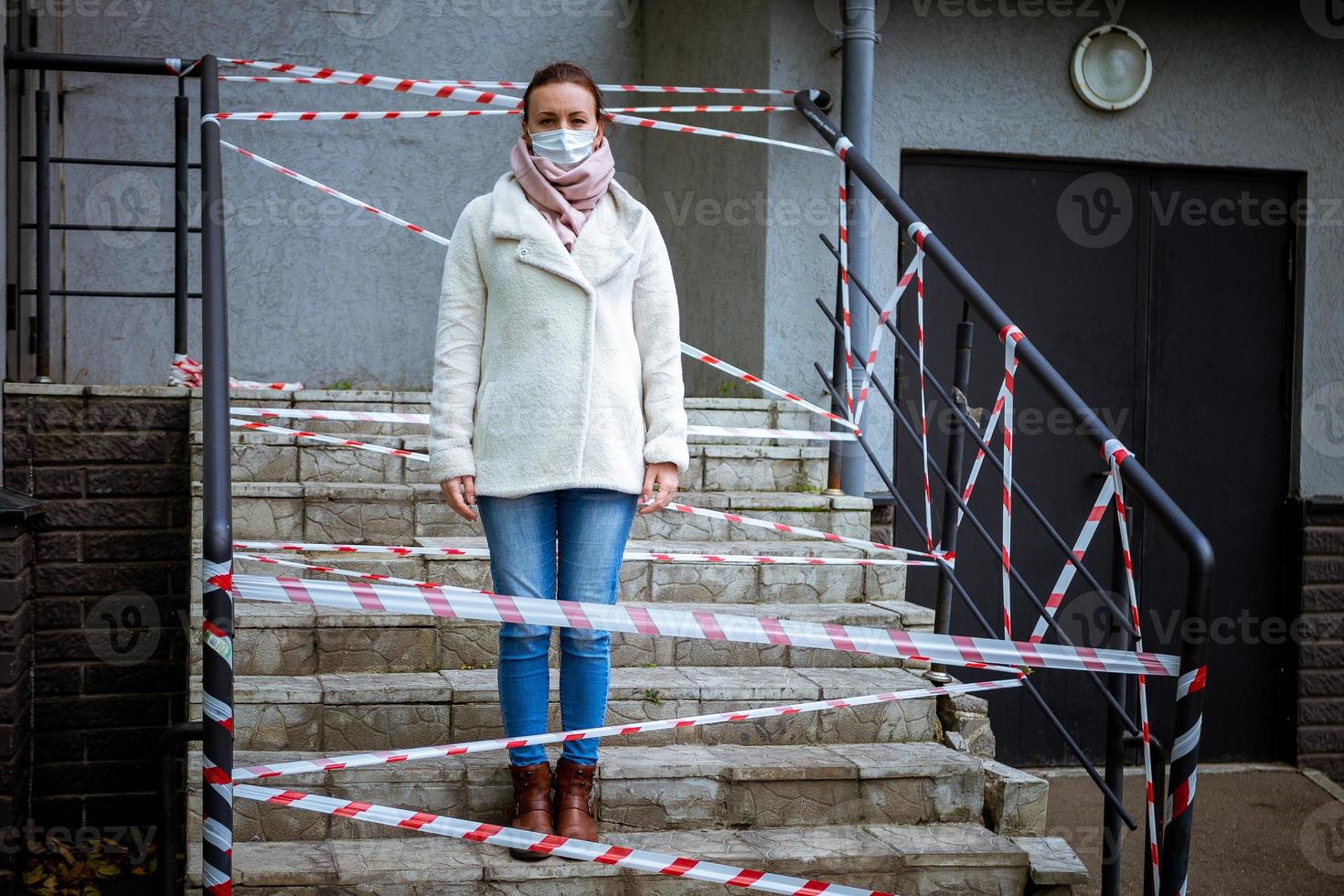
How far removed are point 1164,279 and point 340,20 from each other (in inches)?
161

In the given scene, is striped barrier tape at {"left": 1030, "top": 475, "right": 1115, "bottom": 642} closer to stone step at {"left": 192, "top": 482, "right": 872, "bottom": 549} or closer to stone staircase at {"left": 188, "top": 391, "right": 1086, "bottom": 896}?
stone staircase at {"left": 188, "top": 391, "right": 1086, "bottom": 896}

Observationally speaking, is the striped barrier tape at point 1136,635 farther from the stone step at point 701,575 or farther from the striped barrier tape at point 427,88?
the striped barrier tape at point 427,88

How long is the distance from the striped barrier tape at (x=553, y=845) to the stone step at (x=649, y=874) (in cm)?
11

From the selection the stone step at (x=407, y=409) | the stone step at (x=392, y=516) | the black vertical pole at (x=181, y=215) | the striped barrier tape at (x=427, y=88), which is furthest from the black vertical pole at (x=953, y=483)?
the black vertical pole at (x=181, y=215)

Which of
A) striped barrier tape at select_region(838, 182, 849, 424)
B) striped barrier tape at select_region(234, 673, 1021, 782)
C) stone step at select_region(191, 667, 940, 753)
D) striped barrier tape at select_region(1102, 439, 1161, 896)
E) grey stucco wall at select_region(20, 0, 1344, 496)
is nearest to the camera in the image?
striped barrier tape at select_region(234, 673, 1021, 782)

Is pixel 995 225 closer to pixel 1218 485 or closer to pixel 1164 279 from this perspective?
pixel 1164 279

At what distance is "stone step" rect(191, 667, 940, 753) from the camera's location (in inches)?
127

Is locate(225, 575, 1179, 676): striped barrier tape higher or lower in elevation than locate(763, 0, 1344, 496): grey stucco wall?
lower

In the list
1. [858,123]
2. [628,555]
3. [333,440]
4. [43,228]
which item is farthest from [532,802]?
[858,123]

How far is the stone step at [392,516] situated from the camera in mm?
4039

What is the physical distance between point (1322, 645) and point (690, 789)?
4080 mm

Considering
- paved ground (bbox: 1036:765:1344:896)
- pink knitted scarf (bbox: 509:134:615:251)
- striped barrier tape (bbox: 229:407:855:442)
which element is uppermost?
pink knitted scarf (bbox: 509:134:615:251)

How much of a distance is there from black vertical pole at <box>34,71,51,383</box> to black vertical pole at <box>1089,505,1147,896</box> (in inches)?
139

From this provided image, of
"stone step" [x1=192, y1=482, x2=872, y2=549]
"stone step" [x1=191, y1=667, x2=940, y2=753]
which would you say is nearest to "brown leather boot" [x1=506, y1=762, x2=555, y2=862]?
"stone step" [x1=191, y1=667, x2=940, y2=753]
